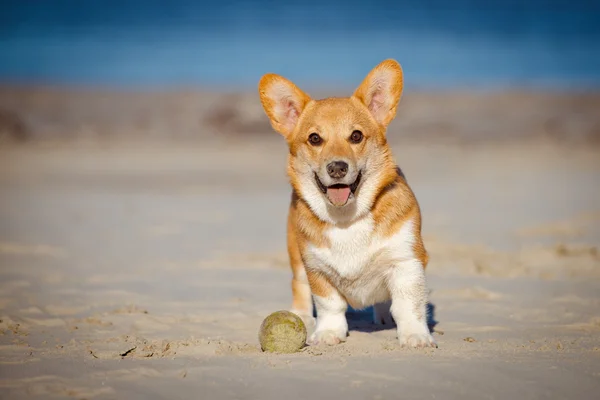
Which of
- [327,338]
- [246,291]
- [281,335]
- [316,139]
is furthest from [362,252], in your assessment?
[246,291]

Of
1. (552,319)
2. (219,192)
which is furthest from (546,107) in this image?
(552,319)

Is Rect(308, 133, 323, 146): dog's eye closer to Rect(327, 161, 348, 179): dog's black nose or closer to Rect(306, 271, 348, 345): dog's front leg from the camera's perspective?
Rect(327, 161, 348, 179): dog's black nose

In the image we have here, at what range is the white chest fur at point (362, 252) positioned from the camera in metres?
5.11

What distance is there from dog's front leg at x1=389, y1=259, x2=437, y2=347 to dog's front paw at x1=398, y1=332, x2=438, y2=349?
25mm

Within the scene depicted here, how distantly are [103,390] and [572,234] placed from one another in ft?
Result: 24.0

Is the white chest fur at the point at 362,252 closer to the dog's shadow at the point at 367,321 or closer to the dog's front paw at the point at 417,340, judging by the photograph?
the dog's front paw at the point at 417,340

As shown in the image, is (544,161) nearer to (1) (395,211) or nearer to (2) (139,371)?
(1) (395,211)

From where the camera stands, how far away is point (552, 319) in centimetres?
592

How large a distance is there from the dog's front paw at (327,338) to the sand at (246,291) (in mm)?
89

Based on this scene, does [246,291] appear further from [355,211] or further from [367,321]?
[355,211]

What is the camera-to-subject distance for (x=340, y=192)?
16.9 feet

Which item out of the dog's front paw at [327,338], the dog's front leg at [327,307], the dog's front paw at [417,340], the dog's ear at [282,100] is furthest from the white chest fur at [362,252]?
the dog's ear at [282,100]

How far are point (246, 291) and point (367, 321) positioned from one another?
4.79ft

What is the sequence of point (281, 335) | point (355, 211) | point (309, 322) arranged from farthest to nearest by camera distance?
point (309, 322), point (355, 211), point (281, 335)
